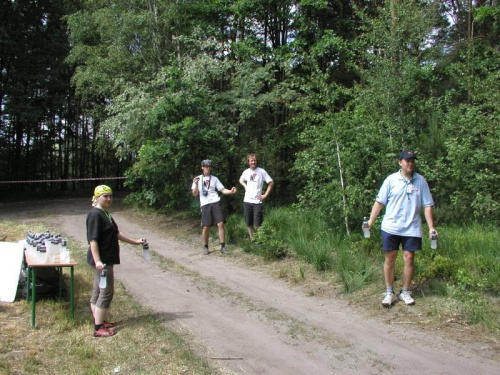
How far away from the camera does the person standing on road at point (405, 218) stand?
521 cm

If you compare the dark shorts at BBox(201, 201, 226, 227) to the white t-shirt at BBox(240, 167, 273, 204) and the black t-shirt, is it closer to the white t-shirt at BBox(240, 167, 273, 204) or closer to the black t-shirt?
the white t-shirt at BBox(240, 167, 273, 204)

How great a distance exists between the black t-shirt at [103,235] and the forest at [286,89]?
4210 mm

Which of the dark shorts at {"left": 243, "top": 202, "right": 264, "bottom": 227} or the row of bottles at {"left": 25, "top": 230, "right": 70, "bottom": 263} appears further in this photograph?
the dark shorts at {"left": 243, "top": 202, "right": 264, "bottom": 227}

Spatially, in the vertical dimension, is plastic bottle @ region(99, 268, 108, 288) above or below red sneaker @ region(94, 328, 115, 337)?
above

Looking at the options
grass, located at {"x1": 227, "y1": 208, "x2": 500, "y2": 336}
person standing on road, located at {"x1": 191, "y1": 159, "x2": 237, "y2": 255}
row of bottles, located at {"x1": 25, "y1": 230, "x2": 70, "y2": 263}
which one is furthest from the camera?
person standing on road, located at {"x1": 191, "y1": 159, "x2": 237, "y2": 255}

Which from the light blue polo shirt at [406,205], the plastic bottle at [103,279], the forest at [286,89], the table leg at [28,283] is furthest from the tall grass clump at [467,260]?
the table leg at [28,283]

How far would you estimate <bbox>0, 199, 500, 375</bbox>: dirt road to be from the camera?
3943mm

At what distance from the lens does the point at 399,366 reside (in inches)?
153

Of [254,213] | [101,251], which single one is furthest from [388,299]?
[254,213]

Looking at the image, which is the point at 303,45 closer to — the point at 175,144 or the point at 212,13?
the point at 212,13

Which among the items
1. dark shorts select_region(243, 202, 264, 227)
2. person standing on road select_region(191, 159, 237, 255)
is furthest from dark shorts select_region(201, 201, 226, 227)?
dark shorts select_region(243, 202, 264, 227)

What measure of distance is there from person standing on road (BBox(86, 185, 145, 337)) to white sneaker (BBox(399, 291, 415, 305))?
323cm

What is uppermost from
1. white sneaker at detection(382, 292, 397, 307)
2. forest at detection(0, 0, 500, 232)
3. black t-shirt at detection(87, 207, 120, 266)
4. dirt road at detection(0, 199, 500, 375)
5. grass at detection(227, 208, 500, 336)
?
forest at detection(0, 0, 500, 232)

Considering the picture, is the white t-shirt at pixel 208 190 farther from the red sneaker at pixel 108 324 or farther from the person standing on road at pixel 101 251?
the red sneaker at pixel 108 324
